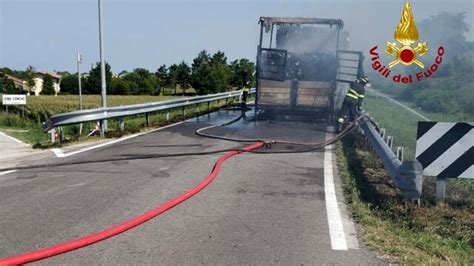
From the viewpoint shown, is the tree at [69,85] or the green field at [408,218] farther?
the tree at [69,85]

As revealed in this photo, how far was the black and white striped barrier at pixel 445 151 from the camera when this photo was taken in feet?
19.1

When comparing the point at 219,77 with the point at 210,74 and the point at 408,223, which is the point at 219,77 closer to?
the point at 210,74

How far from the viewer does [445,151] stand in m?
5.89

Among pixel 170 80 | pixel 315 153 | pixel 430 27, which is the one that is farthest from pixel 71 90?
pixel 315 153

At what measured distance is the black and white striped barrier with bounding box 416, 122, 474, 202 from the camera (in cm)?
583

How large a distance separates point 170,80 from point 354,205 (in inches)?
4034

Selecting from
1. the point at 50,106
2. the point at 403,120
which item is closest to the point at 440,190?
the point at 403,120

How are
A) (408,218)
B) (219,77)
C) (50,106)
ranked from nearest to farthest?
(408,218), (50,106), (219,77)

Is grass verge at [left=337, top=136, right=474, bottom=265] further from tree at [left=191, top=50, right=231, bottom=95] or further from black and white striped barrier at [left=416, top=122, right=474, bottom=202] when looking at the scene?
tree at [left=191, top=50, right=231, bottom=95]

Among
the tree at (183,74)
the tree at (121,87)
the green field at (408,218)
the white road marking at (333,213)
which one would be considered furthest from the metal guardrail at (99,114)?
the tree at (121,87)

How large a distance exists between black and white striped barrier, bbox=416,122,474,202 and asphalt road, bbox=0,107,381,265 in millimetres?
1324

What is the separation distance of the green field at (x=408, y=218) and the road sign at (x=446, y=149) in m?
0.42

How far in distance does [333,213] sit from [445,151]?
1.79 meters

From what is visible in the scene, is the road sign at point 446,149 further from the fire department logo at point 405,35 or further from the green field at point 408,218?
the fire department logo at point 405,35
